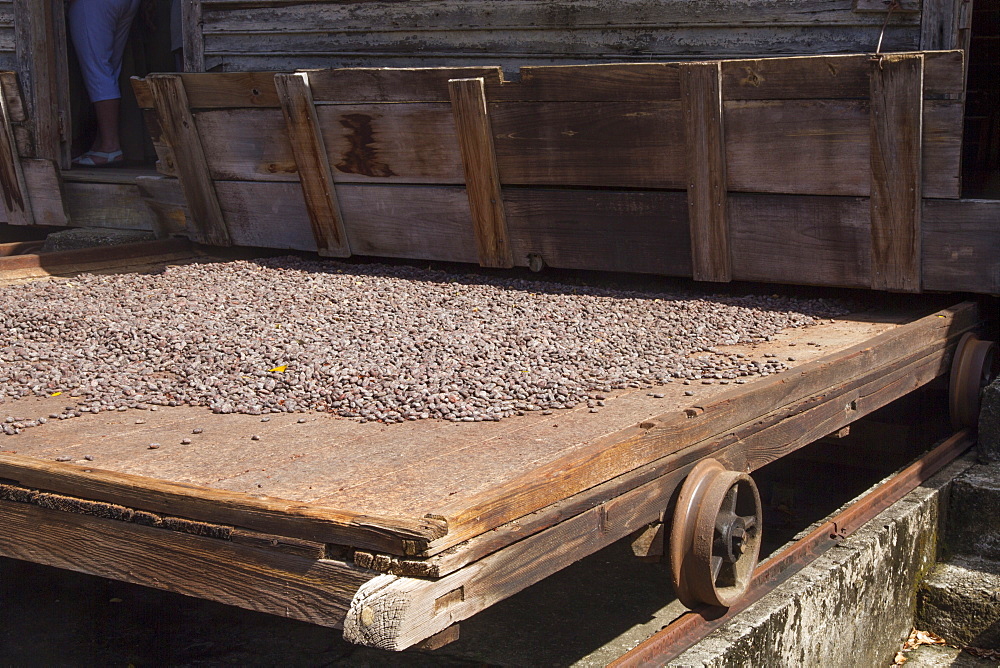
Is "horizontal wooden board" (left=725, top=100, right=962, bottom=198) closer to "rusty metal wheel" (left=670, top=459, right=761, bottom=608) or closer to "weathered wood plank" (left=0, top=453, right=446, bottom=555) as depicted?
"rusty metal wheel" (left=670, top=459, right=761, bottom=608)

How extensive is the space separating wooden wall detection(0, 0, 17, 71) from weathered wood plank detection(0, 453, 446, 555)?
21.3 feet

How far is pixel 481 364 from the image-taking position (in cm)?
355

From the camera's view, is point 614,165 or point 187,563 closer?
point 187,563

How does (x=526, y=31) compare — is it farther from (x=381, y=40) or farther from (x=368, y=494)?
(x=368, y=494)

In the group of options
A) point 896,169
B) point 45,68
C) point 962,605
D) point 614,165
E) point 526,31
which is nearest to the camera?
point 962,605

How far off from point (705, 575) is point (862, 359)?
1.27m

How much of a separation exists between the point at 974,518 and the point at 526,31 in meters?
3.46

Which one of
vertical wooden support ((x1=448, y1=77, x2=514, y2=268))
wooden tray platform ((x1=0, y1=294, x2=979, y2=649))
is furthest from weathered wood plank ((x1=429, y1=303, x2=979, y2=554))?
vertical wooden support ((x1=448, y1=77, x2=514, y2=268))

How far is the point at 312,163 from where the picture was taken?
5801mm

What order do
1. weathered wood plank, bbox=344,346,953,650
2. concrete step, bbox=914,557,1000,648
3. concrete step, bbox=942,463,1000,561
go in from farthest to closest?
concrete step, bbox=942,463,1000,561 < concrete step, bbox=914,557,1000,648 < weathered wood plank, bbox=344,346,953,650

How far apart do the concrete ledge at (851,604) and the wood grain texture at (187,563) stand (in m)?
1.08

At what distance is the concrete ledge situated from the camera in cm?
284

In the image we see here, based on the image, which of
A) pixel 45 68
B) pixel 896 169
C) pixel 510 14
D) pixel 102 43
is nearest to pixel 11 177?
pixel 45 68

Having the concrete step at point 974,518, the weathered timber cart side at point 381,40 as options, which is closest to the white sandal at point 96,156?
the weathered timber cart side at point 381,40
